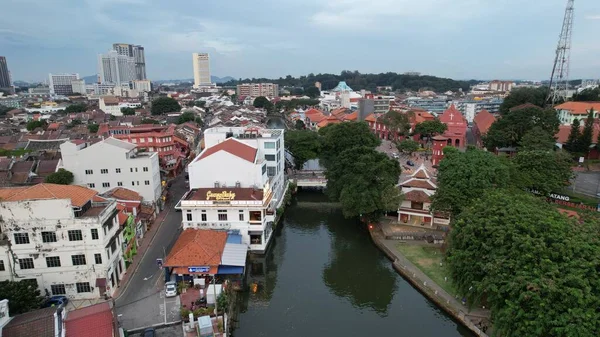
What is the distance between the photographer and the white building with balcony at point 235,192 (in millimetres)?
26031

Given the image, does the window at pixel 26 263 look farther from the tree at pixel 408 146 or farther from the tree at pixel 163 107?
the tree at pixel 163 107

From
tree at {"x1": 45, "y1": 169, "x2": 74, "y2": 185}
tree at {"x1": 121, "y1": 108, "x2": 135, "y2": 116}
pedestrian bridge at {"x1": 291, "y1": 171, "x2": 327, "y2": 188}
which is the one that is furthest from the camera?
tree at {"x1": 121, "y1": 108, "x2": 135, "y2": 116}

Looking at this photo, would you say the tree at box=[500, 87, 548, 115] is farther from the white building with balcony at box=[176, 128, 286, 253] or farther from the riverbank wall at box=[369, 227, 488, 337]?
the white building with balcony at box=[176, 128, 286, 253]

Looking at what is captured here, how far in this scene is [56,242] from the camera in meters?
19.2

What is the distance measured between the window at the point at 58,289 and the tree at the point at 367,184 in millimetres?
19063

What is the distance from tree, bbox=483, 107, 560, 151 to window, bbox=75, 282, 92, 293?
156 ft

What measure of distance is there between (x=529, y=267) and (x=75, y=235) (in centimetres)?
2090

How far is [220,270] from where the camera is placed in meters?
22.2

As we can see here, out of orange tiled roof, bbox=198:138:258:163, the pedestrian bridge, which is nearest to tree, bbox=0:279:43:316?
orange tiled roof, bbox=198:138:258:163

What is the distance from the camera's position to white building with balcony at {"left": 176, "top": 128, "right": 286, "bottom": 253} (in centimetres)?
2603

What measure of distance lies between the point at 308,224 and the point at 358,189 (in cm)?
674

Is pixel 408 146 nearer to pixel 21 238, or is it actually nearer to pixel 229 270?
pixel 229 270

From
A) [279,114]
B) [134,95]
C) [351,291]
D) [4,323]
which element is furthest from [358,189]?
[134,95]

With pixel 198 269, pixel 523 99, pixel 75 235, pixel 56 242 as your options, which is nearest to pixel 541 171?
pixel 198 269
